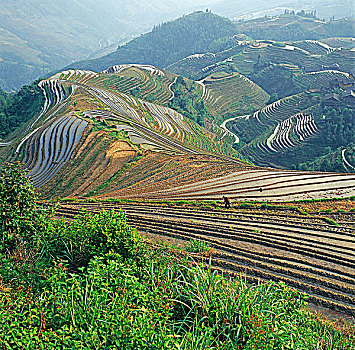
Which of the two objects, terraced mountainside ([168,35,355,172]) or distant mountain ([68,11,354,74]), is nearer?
terraced mountainside ([168,35,355,172])

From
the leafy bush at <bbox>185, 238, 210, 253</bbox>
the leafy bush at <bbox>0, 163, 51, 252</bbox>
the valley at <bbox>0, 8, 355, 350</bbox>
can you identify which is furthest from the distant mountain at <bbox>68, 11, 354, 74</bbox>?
the leafy bush at <bbox>0, 163, 51, 252</bbox>

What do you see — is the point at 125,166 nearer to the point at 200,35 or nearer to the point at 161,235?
the point at 161,235

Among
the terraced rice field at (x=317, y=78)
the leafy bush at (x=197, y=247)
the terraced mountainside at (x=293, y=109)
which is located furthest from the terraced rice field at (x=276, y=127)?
the leafy bush at (x=197, y=247)

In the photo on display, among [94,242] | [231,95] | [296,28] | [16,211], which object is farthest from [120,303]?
[296,28]

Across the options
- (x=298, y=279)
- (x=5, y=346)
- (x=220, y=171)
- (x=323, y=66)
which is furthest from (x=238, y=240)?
(x=323, y=66)

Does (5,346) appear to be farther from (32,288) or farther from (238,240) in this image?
(238,240)

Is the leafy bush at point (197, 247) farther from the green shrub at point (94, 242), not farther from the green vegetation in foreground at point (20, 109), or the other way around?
the green vegetation in foreground at point (20, 109)

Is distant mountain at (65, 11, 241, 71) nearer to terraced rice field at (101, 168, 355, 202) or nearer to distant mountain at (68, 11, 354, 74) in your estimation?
distant mountain at (68, 11, 354, 74)
